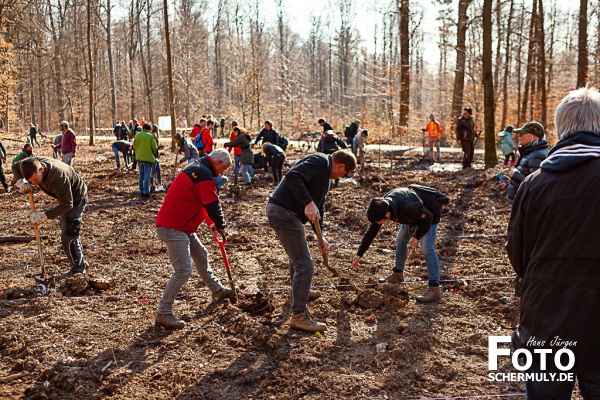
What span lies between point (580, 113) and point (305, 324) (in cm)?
352

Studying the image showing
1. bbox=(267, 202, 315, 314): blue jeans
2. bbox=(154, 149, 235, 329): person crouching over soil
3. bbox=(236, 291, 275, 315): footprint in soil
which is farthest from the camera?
bbox=(236, 291, 275, 315): footprint in soil

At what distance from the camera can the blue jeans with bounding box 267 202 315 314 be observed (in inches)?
205

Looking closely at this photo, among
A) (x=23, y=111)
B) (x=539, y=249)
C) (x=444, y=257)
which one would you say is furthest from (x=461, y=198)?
(x=23, y=111)

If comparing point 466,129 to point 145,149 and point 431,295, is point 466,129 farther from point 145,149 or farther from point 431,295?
point 431,295

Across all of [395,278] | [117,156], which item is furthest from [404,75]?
[395,278]

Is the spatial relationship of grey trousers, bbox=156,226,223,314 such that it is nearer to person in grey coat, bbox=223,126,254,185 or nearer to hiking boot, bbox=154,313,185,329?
hiking boot, bbox=154,313,185,329

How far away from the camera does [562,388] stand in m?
2.46

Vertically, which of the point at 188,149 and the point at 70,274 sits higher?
the point at 188,149

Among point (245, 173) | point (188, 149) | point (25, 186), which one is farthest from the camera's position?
point (245, 173)

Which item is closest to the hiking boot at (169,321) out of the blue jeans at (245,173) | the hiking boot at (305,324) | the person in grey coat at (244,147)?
the hiking boot at (305,324)

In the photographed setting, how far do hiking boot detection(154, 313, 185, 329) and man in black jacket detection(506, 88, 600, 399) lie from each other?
374 cm

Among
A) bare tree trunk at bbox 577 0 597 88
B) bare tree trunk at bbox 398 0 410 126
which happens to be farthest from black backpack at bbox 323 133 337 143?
bare tree trunk at bbox 398 0 410 126

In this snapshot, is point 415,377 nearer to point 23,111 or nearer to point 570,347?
point 570,347

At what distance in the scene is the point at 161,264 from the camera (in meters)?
Answer: 7.95
